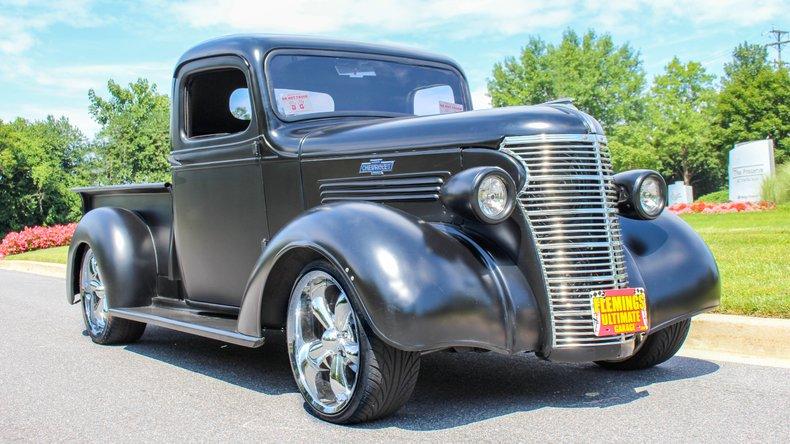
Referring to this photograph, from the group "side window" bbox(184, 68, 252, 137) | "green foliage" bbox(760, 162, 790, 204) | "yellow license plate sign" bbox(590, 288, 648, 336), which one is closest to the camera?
"yellow license plate sign" bbox(590, 288, 648, 336)

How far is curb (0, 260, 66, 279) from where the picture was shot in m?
Result: 14.8

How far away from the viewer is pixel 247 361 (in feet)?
18.7

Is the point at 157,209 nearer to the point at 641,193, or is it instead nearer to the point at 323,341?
the point at 323,341

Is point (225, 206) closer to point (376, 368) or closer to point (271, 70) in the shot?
point (271, 70)

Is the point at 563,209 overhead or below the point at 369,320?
overhead

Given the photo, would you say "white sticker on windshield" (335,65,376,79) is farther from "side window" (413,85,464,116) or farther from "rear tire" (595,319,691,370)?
"rear tire" (595,319,691,370)

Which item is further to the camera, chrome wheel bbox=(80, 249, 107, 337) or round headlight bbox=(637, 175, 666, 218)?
chrome wheel bbox=(80, 249, 107, 337)

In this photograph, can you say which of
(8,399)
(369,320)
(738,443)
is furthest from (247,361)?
(738,443)

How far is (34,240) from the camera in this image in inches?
941

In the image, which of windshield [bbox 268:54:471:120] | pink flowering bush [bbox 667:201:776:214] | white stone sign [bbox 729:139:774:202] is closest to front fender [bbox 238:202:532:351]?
windshield [bbox 268:54:471:120]

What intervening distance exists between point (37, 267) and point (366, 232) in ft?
45.4

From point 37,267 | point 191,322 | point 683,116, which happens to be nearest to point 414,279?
point 191,322

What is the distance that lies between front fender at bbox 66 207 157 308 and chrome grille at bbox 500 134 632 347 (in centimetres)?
317

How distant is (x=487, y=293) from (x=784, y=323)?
249 centimetres
